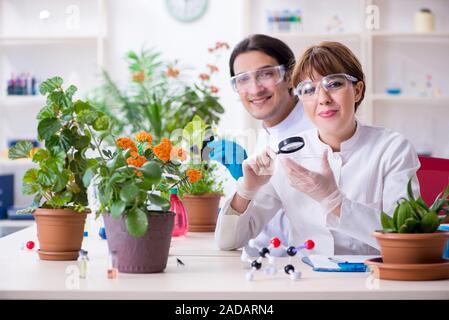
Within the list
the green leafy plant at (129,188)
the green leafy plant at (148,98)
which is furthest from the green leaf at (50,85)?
the green leafy plant at (148,98)

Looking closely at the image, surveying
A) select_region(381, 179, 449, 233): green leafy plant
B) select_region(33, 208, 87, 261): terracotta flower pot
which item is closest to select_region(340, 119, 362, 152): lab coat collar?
select_region(381, 179, 449, 233): green leafy plant

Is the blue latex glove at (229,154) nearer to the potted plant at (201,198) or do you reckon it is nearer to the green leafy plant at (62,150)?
the potted plant at (201,198)

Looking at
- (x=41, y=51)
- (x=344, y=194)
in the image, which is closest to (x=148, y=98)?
(x=41, y=51)

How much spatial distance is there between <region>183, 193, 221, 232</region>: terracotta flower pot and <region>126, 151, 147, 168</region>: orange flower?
1187mm

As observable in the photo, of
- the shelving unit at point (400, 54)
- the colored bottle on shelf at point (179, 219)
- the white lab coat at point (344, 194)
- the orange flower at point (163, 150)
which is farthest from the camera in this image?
the shelving unit at point (400, 54)

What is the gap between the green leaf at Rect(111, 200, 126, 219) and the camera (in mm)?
1729

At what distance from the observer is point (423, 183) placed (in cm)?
295

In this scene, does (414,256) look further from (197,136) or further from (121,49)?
(121,49)

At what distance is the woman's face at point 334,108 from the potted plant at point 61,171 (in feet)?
2.63

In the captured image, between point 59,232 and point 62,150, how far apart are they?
212mm

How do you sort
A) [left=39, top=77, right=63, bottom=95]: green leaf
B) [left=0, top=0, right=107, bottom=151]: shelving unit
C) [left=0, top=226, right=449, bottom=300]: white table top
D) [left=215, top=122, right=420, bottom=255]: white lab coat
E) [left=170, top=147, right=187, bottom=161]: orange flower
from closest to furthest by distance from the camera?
[left=0, top=226, right=449, bottom=300]: white table top, [left=39, top=77, right=63, bottom=95]: green leaf, [left=170, top=147, right=187, bottom=161]: orange flower, [left=215, top=122, right=420, bottom=255]: white lab coat, [left=0, top=0, right=107, bottom=151]: shelving unit

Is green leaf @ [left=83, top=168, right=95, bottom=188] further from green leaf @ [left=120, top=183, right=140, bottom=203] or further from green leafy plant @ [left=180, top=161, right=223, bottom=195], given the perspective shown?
green leafy plant @ [left=180, top=161, right=223, bottom=195]

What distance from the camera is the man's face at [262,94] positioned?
10.7ft

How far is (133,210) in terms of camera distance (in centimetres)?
175
